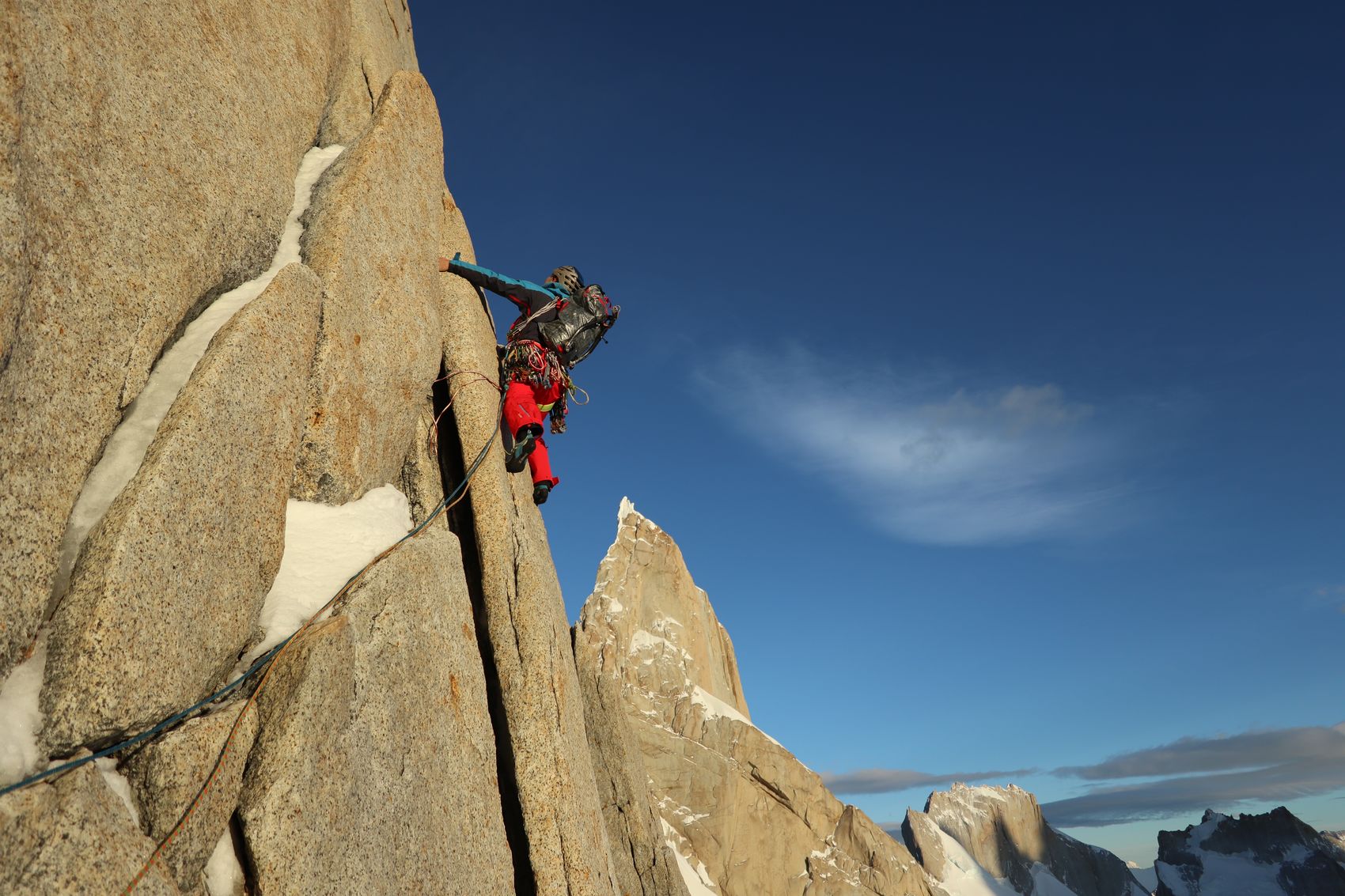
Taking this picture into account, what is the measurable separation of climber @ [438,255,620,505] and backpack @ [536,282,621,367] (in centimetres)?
1

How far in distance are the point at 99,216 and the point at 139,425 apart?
5.83ft

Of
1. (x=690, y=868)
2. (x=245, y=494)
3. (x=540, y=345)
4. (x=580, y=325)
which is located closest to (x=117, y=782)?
(x=245, y=494)

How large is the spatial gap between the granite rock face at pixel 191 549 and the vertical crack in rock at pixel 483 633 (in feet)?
12.2

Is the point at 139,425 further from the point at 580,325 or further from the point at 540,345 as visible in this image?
the point at 580,325

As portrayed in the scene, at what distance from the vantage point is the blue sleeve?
14766 millimetres

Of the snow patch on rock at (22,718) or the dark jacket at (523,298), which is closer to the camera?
the snow patch on rock at (22,718)

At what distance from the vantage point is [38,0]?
664cm

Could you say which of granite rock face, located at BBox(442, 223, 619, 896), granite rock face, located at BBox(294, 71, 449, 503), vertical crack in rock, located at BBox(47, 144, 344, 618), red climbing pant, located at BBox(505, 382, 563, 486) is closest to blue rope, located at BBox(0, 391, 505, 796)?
vertical crack in rock, located at BBox(47, 144, 344, 618)

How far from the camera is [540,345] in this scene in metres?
15.1

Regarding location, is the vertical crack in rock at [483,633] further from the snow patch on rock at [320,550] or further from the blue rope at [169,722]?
the blue rope at [169,722]

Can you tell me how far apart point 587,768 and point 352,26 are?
1372 centimetres

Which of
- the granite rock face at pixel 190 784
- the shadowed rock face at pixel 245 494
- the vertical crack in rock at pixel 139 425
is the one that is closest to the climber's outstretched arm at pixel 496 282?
the shadowed rock face at pixel 245 494

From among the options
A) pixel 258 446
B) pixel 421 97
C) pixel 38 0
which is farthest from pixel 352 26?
pixel 258 446

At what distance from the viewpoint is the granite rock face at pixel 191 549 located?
5.81 m
